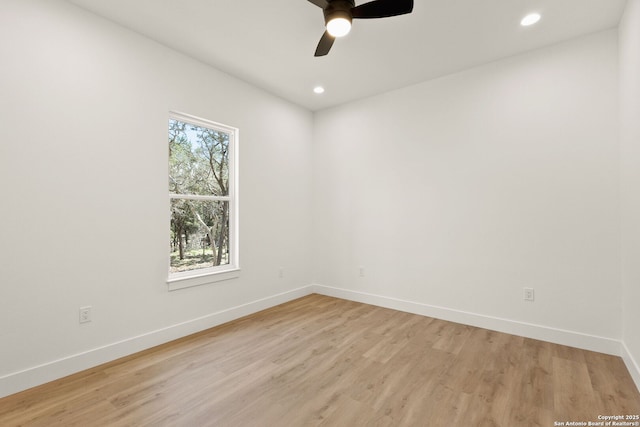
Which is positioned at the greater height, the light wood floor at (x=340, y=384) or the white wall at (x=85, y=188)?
the white wall at (x=85, y=188)

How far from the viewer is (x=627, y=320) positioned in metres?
2.45

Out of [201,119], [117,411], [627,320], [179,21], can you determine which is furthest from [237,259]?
[627,320]

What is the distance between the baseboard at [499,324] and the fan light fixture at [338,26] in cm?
312

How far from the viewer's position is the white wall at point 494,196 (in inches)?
109

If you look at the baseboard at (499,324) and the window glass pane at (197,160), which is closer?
the baseboard at (499,324)

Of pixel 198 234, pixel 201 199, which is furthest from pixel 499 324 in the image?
pixel 201 199

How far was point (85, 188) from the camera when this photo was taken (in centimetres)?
246

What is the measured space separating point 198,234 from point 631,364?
4018mm

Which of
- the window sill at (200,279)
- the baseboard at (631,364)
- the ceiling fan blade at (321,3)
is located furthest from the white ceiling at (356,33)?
the baseboard at (631,364)

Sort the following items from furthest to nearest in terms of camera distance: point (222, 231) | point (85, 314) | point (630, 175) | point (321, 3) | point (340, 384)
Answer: point (222, 231) → point (85, 314) → point (630, 175) → point (340, 384) → point (321, 3)

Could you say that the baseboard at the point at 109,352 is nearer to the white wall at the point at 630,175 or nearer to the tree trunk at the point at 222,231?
the tree trunk at the point at 222,231

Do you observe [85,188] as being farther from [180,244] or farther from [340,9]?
[340,9]

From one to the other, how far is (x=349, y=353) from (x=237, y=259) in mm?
1767

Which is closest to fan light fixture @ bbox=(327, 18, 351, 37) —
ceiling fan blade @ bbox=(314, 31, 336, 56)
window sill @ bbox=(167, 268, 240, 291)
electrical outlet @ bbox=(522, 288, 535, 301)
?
ceiling fan blade @ bbox=(314, 31, 336, 56)
